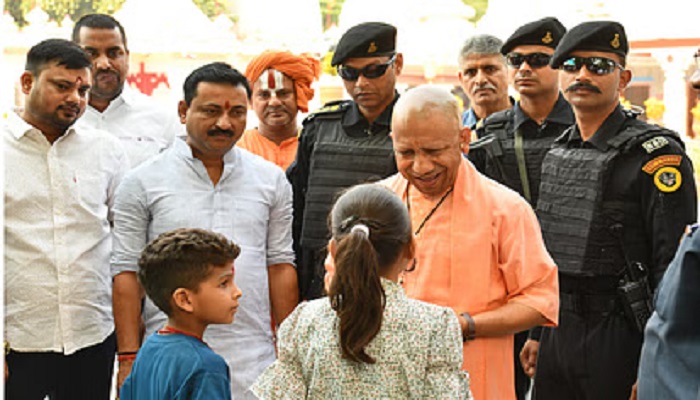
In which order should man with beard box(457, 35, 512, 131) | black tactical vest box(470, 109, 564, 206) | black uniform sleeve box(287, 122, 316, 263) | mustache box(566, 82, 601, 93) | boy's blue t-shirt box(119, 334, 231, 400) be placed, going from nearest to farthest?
1. boy's blue t-shirt box(119, 334, 231, 400)
2. mustache box(566, 82, 601, 93)
3. black uniform sleeve box(287, 122, 316, 263)
4. black tactical vest box(470, 109, 564, 206)
5. man with beard box(457, 35, 512, 131)

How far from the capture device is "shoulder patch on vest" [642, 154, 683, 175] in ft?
11.4

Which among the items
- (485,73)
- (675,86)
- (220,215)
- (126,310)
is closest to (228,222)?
(220,215)

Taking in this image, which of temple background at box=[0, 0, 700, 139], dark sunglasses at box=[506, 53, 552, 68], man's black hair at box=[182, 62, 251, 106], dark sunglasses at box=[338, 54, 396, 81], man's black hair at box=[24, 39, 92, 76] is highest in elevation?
man's black hair at box=[24, 39, 92, 76]

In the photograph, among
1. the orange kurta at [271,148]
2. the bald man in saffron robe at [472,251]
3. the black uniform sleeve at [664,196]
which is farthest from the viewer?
the orange kurta at [271,148]

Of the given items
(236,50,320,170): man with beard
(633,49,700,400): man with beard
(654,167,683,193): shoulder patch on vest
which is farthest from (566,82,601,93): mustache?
(633,49,700,400): man with beard

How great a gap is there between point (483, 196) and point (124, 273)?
130cm

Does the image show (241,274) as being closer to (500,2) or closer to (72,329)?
(72,329)

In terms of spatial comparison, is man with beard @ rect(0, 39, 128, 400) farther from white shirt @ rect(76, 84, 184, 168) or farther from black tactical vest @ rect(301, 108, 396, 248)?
black tactical vest @ rect(301, 108, 396, 248)

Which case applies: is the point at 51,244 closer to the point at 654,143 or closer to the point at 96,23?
the point at 96,23

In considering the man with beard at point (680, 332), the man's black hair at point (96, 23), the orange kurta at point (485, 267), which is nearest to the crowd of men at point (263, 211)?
the orange kurta at point (485, 267)

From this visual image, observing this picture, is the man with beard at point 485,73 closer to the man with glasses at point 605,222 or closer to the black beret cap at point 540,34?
the black beret cap at point 540,34

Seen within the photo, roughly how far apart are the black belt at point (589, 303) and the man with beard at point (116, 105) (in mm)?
1935

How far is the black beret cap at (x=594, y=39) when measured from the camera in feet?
12.3

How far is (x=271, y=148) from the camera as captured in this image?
4.79 m
